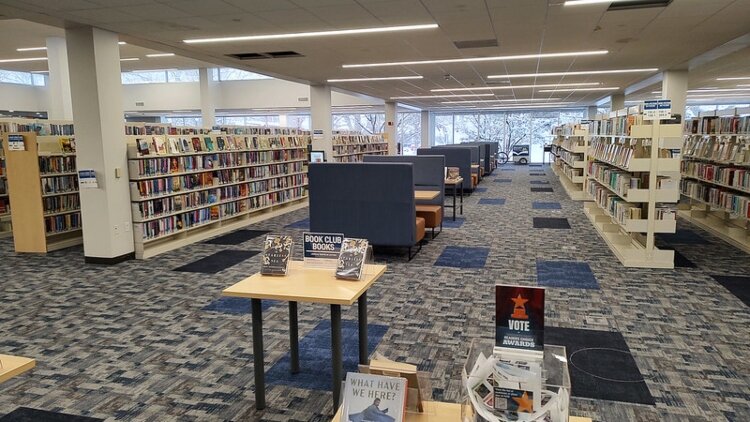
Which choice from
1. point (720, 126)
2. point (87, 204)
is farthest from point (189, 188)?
point (720, 126)

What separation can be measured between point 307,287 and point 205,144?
6.75 meters

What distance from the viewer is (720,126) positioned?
881cm

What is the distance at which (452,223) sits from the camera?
9.93 m

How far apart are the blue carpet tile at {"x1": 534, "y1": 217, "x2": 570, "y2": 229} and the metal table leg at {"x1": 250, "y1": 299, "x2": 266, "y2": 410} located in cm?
706

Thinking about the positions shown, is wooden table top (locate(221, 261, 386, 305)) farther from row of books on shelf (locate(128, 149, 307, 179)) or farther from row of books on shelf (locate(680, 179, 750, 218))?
row of books on shelf (locate(680, 179, 750, 218))

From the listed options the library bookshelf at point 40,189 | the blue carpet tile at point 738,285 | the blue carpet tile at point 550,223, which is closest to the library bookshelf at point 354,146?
the blue carpet tile at point 550,223

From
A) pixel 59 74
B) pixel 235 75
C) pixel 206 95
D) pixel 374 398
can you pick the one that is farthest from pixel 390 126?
pixel 374 398

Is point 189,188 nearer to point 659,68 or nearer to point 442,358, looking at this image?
point 442,358

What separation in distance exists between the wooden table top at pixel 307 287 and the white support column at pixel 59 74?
9.30 meters

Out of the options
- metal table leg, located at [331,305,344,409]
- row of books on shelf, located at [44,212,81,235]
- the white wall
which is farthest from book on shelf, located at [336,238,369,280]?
the white wall

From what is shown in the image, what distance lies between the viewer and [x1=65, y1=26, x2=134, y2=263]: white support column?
680 centimetres

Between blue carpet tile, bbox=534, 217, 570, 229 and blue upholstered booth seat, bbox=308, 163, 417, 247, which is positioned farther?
blue carpet tile, bbox=534, 217, 570, 229

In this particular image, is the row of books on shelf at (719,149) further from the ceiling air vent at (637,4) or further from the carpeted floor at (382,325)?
the ceiling air vent at (637,4)

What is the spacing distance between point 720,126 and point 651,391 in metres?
7.15
